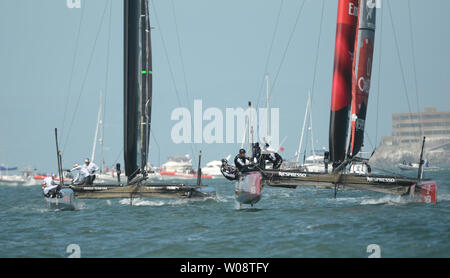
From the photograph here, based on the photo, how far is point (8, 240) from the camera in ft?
53.9

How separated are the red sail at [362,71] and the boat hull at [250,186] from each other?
428cm

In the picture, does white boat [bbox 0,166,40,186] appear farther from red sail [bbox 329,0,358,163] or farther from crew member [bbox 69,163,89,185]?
red sail [bbox 329,0,358,163]

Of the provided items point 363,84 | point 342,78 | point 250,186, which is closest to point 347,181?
point 250,186

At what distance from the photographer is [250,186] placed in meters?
19.6

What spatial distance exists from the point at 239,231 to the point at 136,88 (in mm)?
10986

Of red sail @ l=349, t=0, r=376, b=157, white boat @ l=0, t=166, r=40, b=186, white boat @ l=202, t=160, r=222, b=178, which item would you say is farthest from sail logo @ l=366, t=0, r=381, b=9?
white boat @ l=202, t=160, r=222, b=178

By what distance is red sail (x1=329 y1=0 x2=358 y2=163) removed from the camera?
2191cm

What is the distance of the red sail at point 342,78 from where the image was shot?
2191 cm

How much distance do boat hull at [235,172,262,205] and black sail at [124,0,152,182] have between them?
21.3ft

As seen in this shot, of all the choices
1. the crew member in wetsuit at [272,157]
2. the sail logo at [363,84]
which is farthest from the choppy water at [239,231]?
the sail logo at [363,84]

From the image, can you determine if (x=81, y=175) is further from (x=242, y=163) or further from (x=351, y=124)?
(x=351, y=124)

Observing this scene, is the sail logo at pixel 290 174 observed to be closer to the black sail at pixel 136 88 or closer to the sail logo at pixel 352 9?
the sail logo at pixel 352 9
